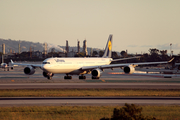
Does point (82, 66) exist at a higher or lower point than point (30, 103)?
higher

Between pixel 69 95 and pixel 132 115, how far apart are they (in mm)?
17675

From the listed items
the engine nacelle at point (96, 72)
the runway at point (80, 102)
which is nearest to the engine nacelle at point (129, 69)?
the engine nacelle at point (96, 72)

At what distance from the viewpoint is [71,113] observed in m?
18.1

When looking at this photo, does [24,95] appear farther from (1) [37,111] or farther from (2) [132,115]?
(2) [132,115]

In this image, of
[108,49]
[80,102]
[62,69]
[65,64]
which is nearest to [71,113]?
[80,102]

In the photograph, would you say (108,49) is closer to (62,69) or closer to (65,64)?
(65,64)

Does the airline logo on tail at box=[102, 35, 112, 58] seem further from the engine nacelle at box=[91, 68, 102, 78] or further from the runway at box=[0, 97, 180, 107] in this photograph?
the runway at box=[0, 97, 180, 107]

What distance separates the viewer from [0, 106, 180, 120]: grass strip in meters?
16.8

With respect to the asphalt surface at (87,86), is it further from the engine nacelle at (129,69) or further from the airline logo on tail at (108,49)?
the airline logo on tail at (108,49)

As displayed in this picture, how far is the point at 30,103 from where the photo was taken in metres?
22.6

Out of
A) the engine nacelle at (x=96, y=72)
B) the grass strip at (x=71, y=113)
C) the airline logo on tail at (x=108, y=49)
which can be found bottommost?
the grass strip at (x=71, y=113)

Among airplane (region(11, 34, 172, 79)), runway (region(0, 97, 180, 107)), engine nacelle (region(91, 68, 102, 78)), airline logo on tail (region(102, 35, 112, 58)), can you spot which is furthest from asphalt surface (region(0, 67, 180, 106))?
airline logo on tail (region(102, 35, 112, 58))

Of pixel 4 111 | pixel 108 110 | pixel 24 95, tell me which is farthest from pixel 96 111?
pixel 24 95

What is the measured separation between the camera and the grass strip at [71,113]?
659 inches
